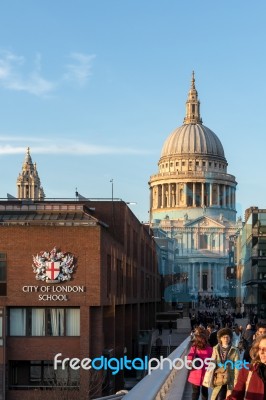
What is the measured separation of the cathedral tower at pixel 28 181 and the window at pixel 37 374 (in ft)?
453

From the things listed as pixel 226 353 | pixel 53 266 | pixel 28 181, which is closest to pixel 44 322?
pixel 53 266

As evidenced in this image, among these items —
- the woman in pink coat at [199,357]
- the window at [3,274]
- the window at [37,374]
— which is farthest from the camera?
the window at [3,274]

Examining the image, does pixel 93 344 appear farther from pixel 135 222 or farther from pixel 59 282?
pixel 135 222

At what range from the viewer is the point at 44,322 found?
4012 cm

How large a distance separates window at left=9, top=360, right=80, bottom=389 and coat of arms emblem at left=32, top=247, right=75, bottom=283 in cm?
392

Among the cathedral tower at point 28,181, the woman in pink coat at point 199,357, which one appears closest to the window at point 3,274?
the woman in pink coat at point 199,357

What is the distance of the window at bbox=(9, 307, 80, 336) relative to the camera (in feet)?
131

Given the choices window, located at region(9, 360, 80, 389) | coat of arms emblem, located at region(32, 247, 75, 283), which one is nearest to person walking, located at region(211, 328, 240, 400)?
window, located at region(9, 360, 80, 389)

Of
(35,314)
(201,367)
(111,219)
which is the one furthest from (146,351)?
(201,367)

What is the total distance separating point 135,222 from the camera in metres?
66.6

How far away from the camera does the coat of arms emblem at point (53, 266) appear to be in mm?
39844

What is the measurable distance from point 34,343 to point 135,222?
2785 cm

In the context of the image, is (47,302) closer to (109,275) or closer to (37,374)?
(37,374)

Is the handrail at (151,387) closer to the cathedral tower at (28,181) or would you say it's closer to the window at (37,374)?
the window at (37,374)
